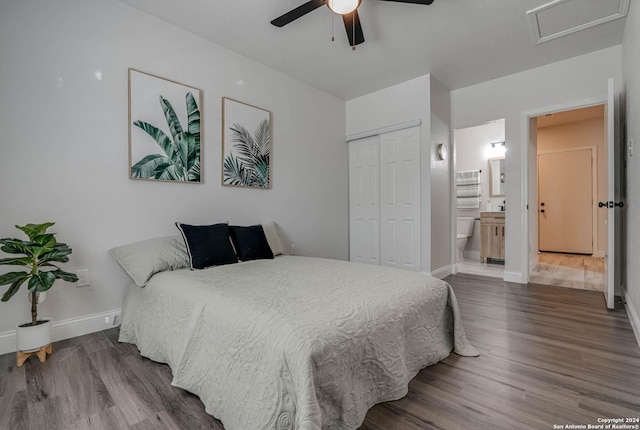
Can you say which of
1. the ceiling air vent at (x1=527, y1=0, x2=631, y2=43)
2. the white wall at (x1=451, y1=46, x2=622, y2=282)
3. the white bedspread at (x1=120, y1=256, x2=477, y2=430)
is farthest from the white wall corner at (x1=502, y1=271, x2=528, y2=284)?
the ceiling air vent at (x1=527, y1=0, x2=631, y2=43)

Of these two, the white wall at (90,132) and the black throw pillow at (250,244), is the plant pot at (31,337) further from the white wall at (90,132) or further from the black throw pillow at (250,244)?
the black throw pillow at (250,244)

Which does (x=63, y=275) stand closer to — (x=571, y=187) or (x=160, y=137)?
(x=160, y=137)

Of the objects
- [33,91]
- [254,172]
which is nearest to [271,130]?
[254,172]

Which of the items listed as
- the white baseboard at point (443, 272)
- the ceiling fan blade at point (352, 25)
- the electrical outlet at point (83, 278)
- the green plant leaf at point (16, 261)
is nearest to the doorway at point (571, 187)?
the white baseboard at point (443, 272)

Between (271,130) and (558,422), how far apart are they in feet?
11.1

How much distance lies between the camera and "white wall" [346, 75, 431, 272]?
12.3ft

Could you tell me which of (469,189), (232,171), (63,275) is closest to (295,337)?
(63,275)

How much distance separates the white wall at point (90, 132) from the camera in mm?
1996

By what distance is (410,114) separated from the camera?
153 inches

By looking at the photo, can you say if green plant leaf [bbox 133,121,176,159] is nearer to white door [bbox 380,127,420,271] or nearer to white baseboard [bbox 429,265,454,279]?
white door [bbox 380,127,420,271]

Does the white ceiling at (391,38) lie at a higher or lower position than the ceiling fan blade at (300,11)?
higher

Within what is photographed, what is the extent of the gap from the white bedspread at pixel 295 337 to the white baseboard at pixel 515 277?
2377mm

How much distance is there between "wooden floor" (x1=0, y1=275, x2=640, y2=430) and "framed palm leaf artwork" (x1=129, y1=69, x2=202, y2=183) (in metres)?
1.40

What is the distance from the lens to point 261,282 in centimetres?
A: 184
